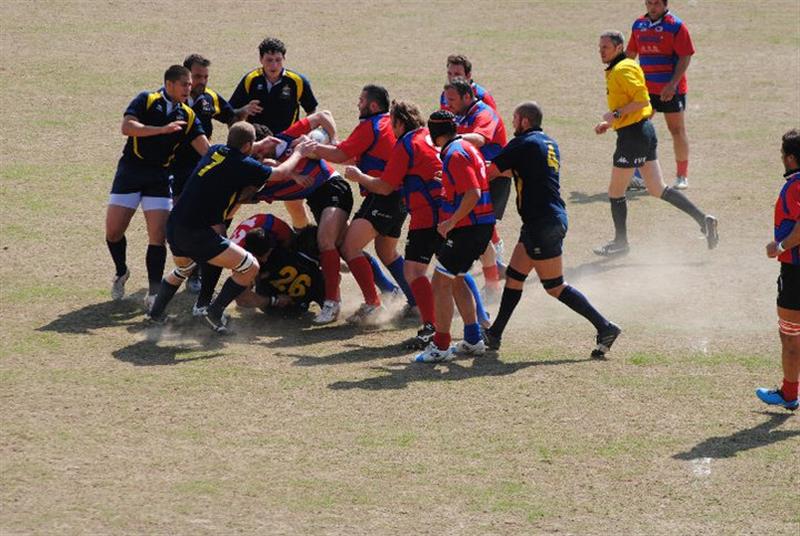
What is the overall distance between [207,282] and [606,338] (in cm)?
351

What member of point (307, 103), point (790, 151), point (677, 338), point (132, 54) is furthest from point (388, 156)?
point (132, 54)

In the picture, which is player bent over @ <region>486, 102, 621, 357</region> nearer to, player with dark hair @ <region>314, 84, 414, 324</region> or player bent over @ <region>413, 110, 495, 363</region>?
player bent over @ <region>413, 110, 495, 363</region>

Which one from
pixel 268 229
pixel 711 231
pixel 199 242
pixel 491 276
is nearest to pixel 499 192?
pixel 491 276

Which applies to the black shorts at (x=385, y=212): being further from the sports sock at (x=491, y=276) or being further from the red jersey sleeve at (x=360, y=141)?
the sports sock at (x=491, y=276)

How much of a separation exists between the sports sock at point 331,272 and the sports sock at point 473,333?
1485 mm

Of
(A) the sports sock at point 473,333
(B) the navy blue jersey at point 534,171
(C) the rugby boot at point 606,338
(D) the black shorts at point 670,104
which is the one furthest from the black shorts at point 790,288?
(D) the black shorts at point 670,104

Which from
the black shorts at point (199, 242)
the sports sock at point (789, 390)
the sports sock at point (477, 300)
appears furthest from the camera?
the black shorts at point (199, 242)

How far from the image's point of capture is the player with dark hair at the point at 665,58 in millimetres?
15930

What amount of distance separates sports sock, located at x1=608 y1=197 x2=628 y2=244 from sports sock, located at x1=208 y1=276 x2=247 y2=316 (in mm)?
4587

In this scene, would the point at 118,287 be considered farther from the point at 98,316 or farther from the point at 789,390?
the point at 789,390

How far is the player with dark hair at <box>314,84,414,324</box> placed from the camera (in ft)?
38.8

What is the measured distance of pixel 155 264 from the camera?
12.2 meters

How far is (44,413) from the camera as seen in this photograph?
377 inches

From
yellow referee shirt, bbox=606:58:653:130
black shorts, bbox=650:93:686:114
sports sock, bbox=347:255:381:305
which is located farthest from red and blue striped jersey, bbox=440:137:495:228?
black shorts, bbox=650:93:686:114
